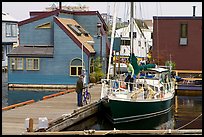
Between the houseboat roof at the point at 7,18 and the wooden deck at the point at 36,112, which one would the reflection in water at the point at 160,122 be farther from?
the houseboat roof at the point at 7,18

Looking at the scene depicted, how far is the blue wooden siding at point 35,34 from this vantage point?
3378 cm

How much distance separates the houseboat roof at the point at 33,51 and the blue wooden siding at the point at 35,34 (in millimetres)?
502

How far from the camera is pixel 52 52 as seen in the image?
32.6 metres

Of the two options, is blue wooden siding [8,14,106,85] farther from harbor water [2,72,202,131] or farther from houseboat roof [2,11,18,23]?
houseboat roof [2,11,18,23]

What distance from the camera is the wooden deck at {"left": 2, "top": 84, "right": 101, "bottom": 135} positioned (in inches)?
554

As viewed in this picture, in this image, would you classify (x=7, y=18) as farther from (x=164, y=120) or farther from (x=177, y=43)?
(x=164, y=120)

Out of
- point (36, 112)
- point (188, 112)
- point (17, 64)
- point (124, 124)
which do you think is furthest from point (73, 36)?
point (36, 112)

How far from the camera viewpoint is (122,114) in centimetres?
1864

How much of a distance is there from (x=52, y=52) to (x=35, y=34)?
279 centimetres

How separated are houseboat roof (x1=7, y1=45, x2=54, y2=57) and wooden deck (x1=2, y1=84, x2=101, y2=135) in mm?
10105

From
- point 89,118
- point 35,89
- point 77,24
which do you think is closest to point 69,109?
point 89,118

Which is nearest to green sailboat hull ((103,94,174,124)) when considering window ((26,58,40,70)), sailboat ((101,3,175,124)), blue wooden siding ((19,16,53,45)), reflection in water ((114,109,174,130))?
sailboat ((101,3,175,124))

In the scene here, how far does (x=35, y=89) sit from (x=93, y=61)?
5390 millimetres

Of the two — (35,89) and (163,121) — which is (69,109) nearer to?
(163,121)
